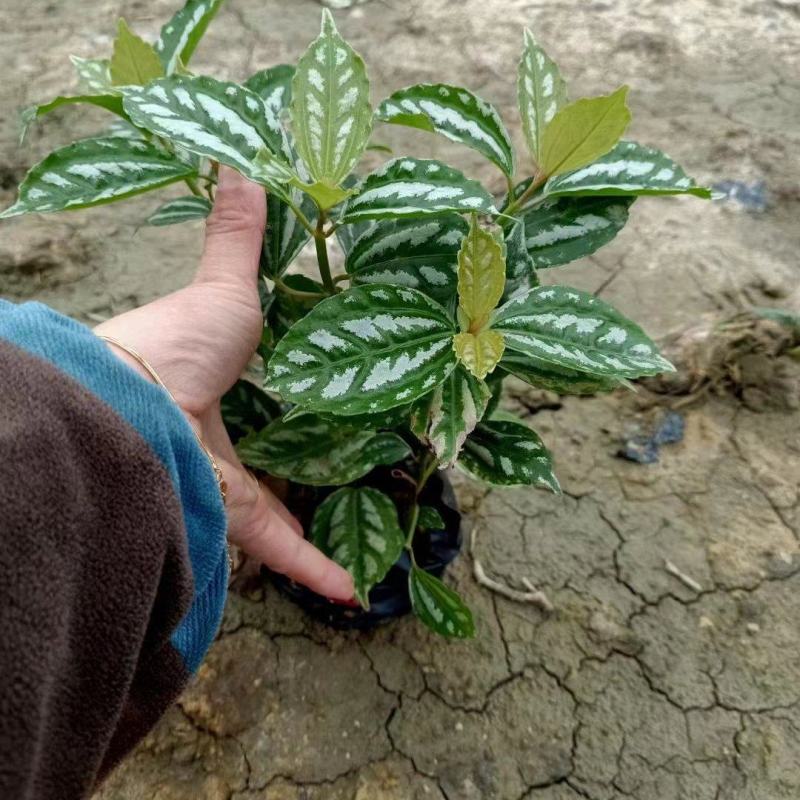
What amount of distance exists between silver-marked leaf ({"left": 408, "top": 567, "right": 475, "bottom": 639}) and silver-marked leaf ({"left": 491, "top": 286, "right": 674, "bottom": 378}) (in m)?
0.46

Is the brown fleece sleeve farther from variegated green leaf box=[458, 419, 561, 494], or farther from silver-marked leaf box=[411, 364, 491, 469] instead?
variegated green leaf box=[458, 419, 561, 494]

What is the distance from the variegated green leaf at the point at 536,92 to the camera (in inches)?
27.6

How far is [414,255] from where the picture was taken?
733 mm

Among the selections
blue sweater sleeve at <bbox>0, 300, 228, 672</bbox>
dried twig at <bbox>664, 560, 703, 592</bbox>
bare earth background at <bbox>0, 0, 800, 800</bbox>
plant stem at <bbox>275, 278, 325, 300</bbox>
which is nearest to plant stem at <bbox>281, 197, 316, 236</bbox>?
plant stem at <bbox>275, 278, 325, 300</bbox>

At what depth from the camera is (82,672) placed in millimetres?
576

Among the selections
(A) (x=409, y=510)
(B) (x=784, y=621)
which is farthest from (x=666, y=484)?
(A) (x=409, y=510)

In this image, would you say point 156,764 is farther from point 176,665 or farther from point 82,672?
point 82,672

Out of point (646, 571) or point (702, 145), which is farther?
point (702, 145)

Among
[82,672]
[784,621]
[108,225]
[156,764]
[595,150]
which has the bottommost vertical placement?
[156,764]

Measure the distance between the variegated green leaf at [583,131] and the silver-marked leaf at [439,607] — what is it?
23.4 inches

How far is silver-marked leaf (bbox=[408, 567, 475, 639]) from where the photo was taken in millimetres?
995

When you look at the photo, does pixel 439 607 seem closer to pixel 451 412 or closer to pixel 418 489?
pixel 418 489

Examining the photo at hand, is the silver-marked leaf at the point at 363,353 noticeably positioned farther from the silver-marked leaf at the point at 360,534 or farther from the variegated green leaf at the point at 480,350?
the silver-marked leaf at the point at 360,534

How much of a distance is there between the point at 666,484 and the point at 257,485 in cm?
86
